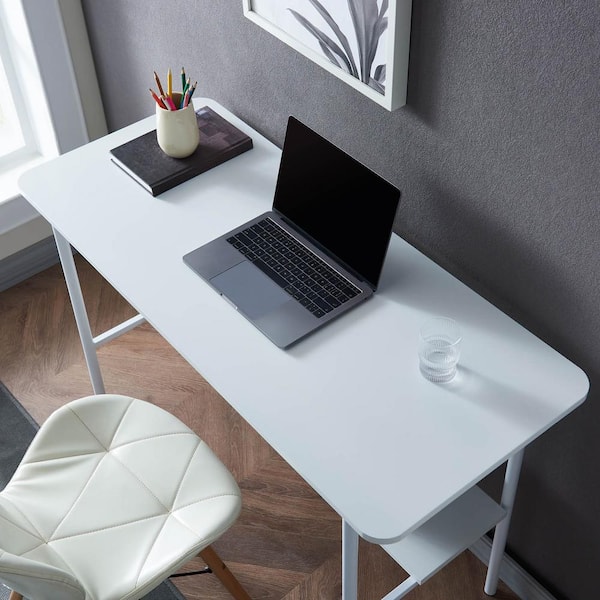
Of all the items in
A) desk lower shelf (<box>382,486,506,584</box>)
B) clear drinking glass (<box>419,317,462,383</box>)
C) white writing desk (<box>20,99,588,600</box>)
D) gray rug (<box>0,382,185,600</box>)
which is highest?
clear drinking glass (<box>419,317,462,383</box>)

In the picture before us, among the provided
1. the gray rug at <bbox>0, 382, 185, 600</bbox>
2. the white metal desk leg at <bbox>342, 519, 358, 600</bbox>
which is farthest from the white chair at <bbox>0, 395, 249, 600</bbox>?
the gray rug at <bbox>0, 382, 185, 600</bbox>

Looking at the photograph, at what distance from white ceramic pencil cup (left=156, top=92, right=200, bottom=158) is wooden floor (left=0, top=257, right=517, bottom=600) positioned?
2.50ft

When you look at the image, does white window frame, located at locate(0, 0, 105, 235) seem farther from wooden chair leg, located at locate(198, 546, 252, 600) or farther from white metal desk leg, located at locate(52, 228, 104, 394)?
wooden chair leg, located at locate(198, 546, 252, 600)

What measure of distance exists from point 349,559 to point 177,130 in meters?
0.94

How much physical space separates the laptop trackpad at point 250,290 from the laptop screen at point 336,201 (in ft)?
0.44

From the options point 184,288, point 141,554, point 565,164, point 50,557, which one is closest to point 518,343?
point 565,164

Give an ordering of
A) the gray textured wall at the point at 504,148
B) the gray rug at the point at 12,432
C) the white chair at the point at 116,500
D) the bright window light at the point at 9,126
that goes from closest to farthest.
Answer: the gray textured wall at the point at 504,148 → the white chair at the point at 116,500 → the gray rug at the point at 12,432 → the bright window light at the point at 9,126

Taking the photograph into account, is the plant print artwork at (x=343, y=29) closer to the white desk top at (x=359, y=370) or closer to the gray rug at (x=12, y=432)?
the white desk top at (x=359, y=370)

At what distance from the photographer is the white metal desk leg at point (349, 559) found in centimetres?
152

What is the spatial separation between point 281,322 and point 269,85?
0.62 meters

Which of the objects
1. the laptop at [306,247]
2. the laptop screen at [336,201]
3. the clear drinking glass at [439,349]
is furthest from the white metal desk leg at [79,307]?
the clear drinking glass at [439,349]

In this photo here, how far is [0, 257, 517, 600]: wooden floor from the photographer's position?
6.93ft

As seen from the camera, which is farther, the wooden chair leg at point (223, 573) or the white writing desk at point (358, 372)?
the wooden chair leg at point (223, 573)

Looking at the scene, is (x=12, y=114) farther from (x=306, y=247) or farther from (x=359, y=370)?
(x=359, y=370)
